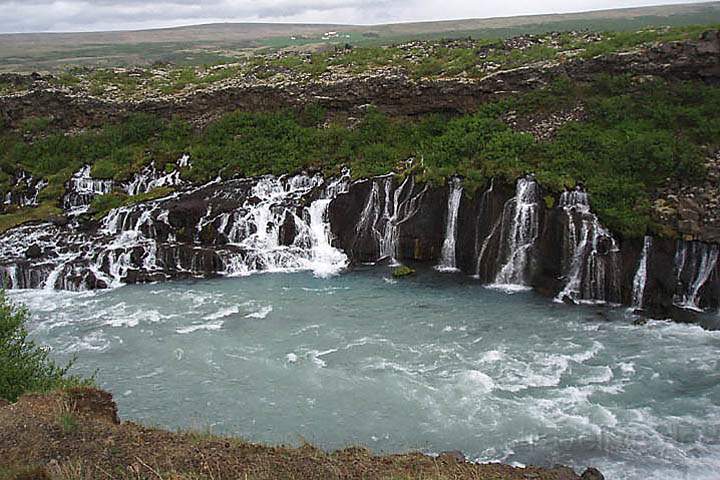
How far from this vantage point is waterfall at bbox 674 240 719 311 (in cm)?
2245

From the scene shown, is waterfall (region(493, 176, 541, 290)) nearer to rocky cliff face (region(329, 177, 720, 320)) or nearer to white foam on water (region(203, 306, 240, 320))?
rocky cliff face (region(329, 177, 720, 320))

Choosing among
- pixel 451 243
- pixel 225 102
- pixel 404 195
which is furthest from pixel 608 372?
pixel 225 102

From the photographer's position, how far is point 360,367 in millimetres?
19156

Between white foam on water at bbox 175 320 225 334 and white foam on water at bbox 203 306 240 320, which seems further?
white foam on water at bbox 203 306 240 320

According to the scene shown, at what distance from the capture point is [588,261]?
24141 millimetres

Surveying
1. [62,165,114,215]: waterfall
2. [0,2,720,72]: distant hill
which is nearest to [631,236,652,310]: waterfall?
[62,165,114,215]: waterfall

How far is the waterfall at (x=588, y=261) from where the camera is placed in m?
23.9

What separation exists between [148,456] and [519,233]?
17852 mm

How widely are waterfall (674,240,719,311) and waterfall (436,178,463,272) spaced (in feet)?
26.8

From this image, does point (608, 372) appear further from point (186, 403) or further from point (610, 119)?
point (610, 119)

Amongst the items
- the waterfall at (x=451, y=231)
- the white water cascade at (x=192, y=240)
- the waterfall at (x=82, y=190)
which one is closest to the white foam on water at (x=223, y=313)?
the white water cascade at (x=192, y=240)

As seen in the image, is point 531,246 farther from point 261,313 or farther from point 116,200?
point 116,200

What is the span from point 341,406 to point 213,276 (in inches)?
461

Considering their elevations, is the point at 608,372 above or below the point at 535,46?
below
